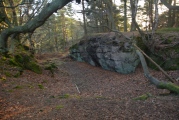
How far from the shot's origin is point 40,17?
3.77 meters

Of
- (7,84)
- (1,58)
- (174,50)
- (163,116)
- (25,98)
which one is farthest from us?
A: (174,50)

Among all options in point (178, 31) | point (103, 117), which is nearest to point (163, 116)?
point (103, 117)

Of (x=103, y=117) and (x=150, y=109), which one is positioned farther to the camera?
(x=150, y=109)

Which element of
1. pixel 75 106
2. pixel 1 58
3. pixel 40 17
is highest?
pixel 40 17

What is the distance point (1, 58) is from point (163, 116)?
10554 millimetres

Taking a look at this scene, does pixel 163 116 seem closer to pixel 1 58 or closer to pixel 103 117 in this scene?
pixel 103 117

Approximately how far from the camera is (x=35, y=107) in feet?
20.4

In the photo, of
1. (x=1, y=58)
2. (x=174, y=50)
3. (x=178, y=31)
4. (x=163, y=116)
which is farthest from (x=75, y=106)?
(x=178, y=31)

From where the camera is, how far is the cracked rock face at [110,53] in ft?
47.7

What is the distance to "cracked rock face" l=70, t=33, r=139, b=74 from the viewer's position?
1453cm

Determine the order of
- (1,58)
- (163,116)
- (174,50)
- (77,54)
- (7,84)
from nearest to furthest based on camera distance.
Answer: (163,116) < (7,84) < (1,58) < (174,50) < (77,54)

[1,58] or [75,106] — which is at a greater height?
[1,58]

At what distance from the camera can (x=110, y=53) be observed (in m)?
16.1

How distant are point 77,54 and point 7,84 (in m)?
15.5
